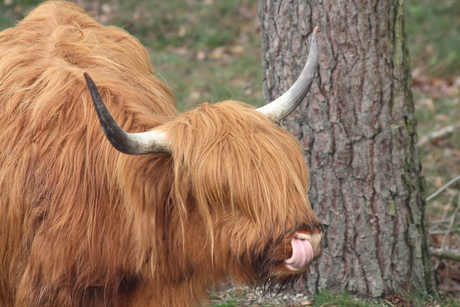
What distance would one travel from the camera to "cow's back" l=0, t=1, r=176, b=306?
301 centimetres

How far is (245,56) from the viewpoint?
948 cm

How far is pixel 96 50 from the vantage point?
380cm

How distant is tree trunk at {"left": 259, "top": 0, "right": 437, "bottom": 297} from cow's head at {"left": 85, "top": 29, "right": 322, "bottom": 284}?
3.87 ft

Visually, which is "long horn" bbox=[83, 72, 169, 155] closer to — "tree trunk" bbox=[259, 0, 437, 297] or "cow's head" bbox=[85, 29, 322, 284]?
"cow's head" bbox=[85, 29, 322, 284]

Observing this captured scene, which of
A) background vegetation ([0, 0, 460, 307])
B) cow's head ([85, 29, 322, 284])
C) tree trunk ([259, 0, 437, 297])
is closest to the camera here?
cow's head ([85, 29, 322, 284])

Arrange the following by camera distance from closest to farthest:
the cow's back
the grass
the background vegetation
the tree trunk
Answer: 1. the cow's back
2. the tree trunk
3. the background vegetation
4. the grass

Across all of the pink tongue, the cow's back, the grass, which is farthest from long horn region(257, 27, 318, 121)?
the grass

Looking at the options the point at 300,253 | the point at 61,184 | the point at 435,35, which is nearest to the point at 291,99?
the point at 300,253

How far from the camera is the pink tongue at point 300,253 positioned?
2814 mm

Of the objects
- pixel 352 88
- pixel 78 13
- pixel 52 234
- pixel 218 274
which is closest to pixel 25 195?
pixel 52 234

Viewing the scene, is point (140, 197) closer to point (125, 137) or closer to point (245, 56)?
point (125, 137)

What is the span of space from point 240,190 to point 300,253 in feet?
1.33

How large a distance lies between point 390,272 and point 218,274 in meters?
1.67

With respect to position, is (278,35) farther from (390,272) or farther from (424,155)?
(424,155)
